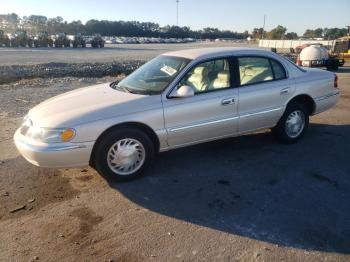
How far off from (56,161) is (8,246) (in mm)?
1145

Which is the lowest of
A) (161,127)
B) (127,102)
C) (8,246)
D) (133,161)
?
(8,246)

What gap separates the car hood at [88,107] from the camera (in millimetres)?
4371

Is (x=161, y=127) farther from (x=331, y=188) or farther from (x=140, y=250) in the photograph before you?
(x=331, y=188)

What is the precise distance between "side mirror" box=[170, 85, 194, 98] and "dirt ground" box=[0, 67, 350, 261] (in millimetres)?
1048

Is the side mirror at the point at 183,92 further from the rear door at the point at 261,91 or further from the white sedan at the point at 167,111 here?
the rear door at the point at 261,91

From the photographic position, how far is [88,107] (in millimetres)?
4582

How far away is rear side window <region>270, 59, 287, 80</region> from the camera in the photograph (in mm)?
5875

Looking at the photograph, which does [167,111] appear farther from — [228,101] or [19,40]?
[19,40]

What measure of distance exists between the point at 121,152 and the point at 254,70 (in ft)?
8.02

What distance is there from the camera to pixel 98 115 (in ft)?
14.5

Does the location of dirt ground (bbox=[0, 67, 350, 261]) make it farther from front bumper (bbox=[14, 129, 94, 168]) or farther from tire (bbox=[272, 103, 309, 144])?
front bumper (bbox=[14, 129, 94, 168])

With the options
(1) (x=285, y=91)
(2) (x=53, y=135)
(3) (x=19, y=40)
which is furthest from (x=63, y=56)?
(2) (x=53, y=135)

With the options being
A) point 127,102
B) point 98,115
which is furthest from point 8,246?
point 127,102

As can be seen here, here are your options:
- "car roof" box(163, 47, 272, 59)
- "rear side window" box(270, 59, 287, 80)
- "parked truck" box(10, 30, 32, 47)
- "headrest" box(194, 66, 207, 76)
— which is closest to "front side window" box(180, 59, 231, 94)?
"headrest" box(194, 66, 207, 76)
